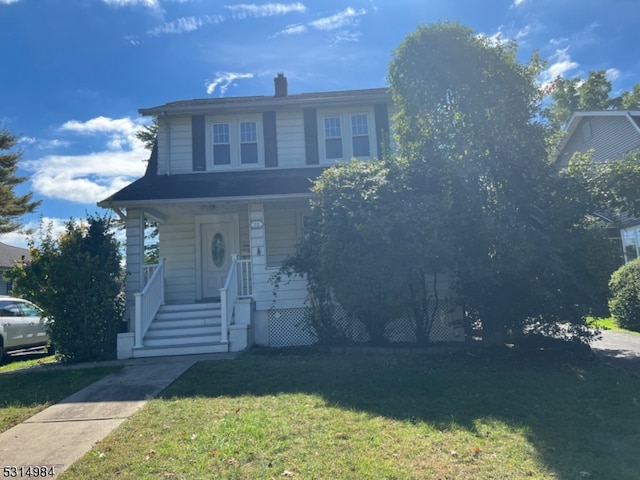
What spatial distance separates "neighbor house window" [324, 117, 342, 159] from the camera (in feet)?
41.8

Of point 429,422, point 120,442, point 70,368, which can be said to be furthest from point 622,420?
point 70,368

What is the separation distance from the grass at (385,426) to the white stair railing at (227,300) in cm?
219

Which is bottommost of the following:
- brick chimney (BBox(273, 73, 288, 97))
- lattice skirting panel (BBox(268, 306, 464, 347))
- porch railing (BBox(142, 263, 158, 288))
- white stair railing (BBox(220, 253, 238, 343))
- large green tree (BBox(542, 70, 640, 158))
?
lattice skirting panel (BBox(268, 306, 464, 347))

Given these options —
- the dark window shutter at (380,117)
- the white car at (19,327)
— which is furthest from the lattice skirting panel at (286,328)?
the white car at (19,327)

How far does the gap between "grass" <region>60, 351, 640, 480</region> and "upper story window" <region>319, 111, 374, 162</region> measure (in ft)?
23.0

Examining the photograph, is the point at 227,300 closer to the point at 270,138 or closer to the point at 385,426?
the point at 270,138

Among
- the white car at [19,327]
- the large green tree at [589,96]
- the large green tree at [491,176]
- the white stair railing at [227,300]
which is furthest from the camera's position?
the large green tree at [589,96]

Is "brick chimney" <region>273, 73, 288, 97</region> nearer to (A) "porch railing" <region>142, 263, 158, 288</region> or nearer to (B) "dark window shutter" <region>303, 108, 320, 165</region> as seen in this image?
(B) "dark window shutter" <region>303, 108, 320, 165</region>

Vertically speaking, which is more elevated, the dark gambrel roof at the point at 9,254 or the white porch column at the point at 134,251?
the dark gambrel roof at the point at 9,254

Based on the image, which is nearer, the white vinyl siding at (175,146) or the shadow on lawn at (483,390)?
the shadow on lawn at (483,390)

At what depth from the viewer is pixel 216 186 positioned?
36.7ft

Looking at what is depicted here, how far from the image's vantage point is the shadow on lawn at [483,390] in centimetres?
422

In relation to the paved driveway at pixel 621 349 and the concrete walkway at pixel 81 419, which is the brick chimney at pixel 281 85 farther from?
the paved driveway at pixel 621 349

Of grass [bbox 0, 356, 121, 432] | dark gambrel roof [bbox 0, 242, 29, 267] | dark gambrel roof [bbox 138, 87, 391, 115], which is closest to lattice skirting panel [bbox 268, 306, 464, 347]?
grass [bbox 0, 356, 121, 432]
